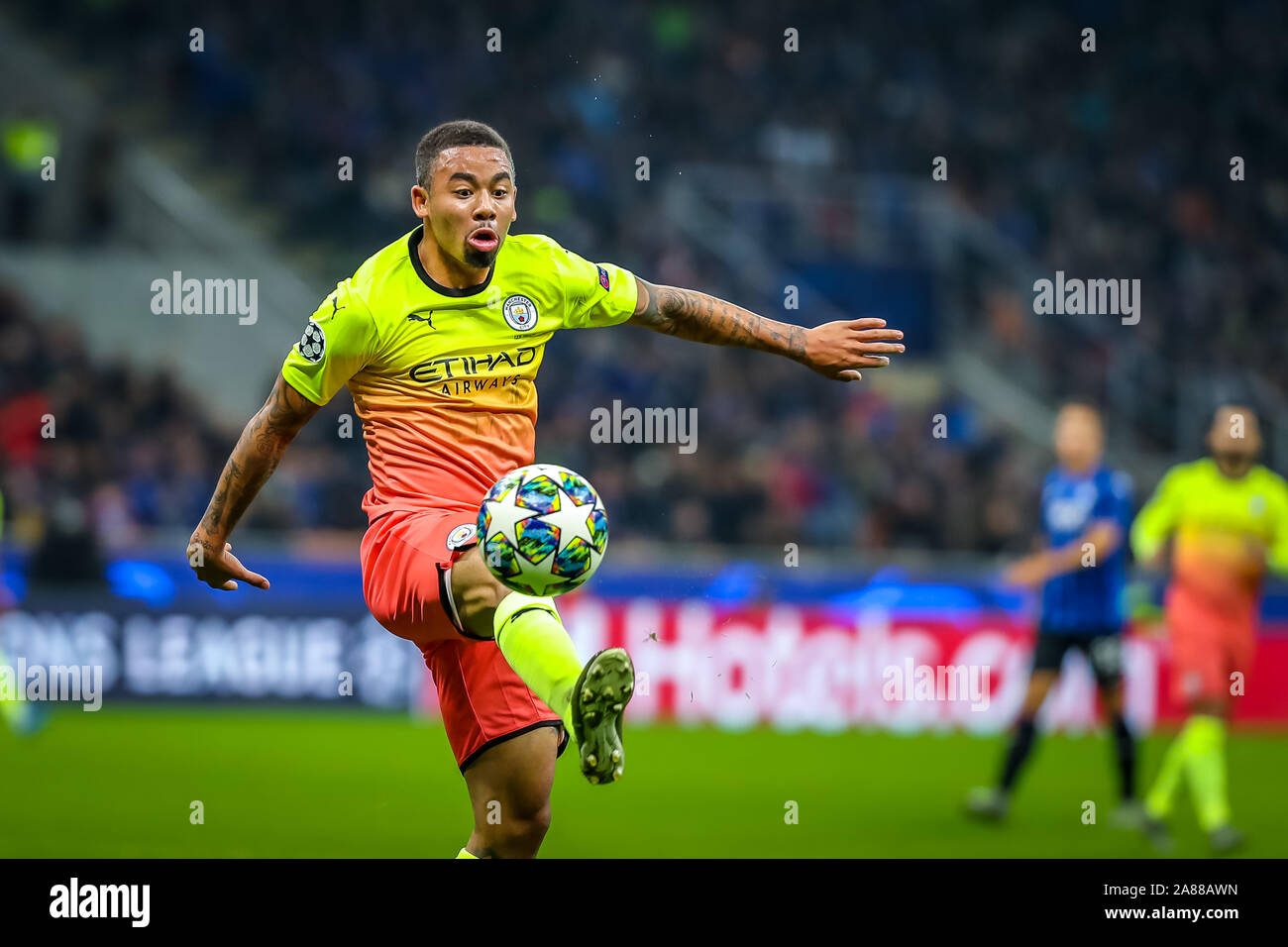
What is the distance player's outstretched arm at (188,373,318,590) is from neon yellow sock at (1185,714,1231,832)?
17.9ft

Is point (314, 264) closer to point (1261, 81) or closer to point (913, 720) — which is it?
point (913, 720)

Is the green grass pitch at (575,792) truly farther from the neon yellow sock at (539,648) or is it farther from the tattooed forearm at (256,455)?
the neon yellow sock at (539,648)

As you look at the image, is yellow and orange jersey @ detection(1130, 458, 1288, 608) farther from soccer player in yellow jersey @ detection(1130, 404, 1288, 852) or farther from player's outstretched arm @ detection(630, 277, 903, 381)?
player's outstretched arm @ detection(630, 277, 903, 381)

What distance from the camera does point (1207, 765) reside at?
835cm

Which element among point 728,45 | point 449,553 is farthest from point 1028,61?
point 449,553

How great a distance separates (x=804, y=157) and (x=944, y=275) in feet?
7.94

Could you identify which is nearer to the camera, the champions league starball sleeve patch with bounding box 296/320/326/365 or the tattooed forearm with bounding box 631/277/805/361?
the champions league starball sleeve patch with bounding box 296/320/326/365

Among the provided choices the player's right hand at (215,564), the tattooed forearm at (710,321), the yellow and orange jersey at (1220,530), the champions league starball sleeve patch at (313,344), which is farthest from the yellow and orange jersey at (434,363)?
the yellow and orange jersey at (1220,530)

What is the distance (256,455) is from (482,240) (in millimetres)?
1000

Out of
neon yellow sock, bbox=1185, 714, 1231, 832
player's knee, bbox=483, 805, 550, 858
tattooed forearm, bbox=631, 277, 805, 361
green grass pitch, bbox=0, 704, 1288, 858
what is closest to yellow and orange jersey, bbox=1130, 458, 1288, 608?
neon yellow sock, bbox=1185, 714, 1231, 832

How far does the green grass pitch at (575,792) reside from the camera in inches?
317

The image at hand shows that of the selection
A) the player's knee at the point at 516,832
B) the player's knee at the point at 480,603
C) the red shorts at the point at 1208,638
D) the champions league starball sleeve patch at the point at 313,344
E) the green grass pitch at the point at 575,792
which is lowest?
the green grass pitch at the point at 575,792

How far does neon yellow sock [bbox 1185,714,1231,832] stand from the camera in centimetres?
827

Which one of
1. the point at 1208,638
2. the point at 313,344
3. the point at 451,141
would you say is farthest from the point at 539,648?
the point at 1208,638
